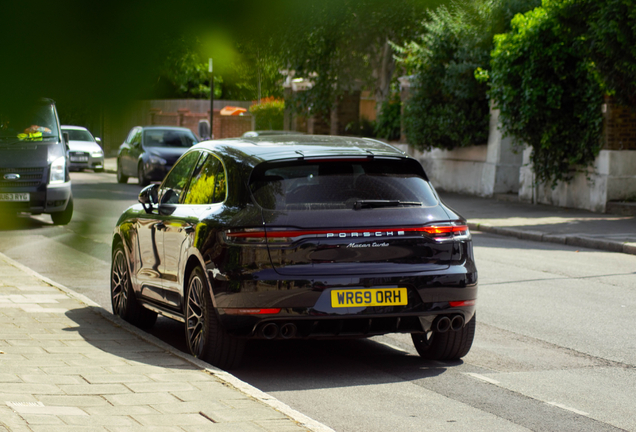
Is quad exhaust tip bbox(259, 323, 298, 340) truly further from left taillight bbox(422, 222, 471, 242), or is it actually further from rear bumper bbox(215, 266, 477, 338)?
left taillight bbox(422, 222, 471, 242)

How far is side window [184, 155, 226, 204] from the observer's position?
6.41m

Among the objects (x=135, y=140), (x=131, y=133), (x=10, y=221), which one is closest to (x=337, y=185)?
(x=10, y=221)

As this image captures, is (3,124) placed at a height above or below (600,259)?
above

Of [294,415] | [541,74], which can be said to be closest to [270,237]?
[294,415]

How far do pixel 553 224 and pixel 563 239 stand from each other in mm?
1842

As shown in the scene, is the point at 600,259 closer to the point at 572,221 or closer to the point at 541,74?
the point at 572,221

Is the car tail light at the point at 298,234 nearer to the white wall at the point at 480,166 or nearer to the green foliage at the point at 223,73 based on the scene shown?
the green foliage at the point at 223,73

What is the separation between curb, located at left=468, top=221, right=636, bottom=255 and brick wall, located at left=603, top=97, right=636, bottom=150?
11.2ft

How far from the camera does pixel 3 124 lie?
5.19 ft

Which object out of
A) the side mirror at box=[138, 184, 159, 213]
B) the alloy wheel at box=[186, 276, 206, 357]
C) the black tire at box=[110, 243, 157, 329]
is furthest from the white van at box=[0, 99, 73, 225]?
the black tire at box=[110, 243, 157, 329]

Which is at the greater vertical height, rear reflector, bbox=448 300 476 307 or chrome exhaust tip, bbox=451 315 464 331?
rear reflector, bbox=448 300 476 307

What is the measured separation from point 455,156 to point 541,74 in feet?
19.7

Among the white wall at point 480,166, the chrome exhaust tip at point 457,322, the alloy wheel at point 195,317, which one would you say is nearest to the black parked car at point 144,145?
the alloy wheel at point 195,317

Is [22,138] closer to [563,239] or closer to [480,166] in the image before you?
[563,239]
